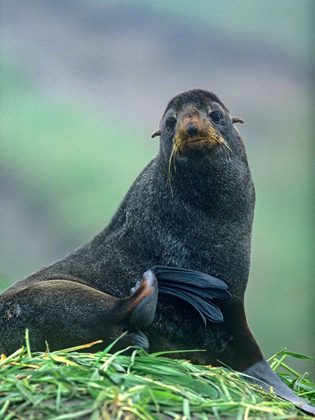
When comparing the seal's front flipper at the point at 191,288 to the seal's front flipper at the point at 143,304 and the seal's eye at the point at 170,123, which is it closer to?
the seal's front flipper at the point at 143,304

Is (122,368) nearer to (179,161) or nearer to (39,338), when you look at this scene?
(39,338)

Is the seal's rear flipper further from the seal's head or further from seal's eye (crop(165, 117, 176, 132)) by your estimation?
seal's eye (crop(165, 117, 176, 132))

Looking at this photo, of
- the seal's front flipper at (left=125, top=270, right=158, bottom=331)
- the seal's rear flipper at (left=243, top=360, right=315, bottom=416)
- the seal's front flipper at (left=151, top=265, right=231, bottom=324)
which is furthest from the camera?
the seal's front flipper at (left=151, top=265, right=231, bottom=324)

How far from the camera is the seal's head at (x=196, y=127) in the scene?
281 cm

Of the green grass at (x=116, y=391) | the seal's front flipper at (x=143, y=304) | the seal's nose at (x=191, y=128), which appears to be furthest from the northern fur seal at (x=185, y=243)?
the green grass at (x=116, y=391)

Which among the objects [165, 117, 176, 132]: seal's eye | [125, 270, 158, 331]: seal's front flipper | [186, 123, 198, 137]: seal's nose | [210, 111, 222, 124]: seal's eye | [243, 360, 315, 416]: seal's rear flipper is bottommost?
[243, 360, 315, 416]: seal's rear flipper

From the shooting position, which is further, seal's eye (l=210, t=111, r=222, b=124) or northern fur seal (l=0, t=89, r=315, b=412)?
seal's eye (l=210, t=111, r=222, b=124)

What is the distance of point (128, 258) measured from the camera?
302 cm

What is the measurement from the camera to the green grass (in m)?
1.82

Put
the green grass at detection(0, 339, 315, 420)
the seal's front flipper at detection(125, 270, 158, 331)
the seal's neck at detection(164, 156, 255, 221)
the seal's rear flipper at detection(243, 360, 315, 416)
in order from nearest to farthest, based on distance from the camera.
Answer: the green grass at detection(0, 339, 315, 420)
the seal's front flipper at detection(125, 270, 158, 331)
the seal's rear flipper at detection(243, 360, 315, 416)
the seal's neck at detection(164, 156, 255, 221)

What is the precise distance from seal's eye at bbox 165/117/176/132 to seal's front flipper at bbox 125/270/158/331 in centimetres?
86

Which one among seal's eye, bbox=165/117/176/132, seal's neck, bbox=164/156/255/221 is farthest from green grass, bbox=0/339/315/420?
seal's eye, bbox=165/117/176/132

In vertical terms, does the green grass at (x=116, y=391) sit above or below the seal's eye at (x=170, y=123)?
below

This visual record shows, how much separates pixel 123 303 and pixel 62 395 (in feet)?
2.45
